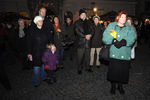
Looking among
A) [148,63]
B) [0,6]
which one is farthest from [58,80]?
[0,6]

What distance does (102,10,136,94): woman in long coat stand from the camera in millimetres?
3977

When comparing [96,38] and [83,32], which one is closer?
[83,32]

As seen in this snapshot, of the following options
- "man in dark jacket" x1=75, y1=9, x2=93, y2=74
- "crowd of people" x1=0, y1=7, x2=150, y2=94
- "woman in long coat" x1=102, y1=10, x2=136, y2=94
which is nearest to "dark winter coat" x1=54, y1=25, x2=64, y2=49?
"crowd of people" x1=0, y1=7, x2=150, y2=94

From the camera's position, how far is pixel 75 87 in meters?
4.84

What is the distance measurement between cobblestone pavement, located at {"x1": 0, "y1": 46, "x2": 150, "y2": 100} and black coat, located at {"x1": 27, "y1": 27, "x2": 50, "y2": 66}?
2.99 feet

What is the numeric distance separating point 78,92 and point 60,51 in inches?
104

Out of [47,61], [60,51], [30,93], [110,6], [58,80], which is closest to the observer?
[30,93]

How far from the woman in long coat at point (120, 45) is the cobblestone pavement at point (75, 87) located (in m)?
0.67

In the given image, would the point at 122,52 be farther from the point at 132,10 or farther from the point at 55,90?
the point at 132,10

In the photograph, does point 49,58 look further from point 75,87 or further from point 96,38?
point 96,38

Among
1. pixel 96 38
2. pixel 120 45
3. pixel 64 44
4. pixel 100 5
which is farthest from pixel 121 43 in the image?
pixel 100 5

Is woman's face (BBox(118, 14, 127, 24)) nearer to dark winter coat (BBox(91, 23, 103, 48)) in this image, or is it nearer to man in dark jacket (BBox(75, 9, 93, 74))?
man in dark jacket (BBox(75, 9, 93, 74))

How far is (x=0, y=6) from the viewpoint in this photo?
20453 mm

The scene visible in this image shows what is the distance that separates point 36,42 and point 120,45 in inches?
93.3
